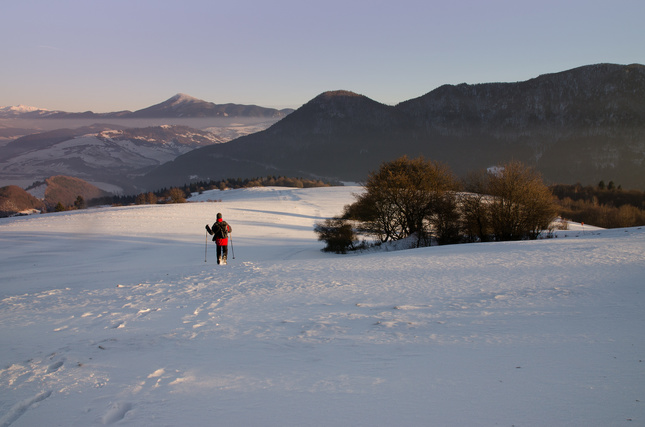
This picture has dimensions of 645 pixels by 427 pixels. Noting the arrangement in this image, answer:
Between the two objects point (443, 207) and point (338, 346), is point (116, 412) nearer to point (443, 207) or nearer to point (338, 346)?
point (338, 346)

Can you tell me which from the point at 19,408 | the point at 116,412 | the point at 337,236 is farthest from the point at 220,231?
the point at 337,236

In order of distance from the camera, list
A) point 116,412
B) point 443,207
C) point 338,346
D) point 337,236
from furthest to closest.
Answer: point 337,236, point 443,207, point 338,346, point 116,412

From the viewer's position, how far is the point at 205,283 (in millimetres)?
12648

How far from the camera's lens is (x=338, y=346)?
653 cm

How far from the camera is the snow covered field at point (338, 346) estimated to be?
4.43 metres

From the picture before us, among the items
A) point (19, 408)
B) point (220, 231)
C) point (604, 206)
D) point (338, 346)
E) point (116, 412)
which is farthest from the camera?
point (604, 206)

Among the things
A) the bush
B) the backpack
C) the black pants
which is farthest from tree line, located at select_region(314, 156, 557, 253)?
the backpack

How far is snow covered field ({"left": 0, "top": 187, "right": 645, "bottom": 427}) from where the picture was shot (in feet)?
14.5

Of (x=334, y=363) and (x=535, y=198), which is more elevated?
(x=535, y=198)

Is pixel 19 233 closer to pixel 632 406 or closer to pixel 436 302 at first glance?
pixel 436 302

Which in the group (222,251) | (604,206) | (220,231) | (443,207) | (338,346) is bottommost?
(604,206)

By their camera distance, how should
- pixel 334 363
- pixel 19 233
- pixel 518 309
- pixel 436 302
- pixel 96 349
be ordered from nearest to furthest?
pixel 334 363
pixel 96 349
pixel 518 309
pixel 436 302
pixel 19 233

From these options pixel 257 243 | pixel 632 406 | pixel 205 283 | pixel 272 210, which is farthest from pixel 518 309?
pixel 272 210

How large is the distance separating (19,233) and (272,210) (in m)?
35.4
